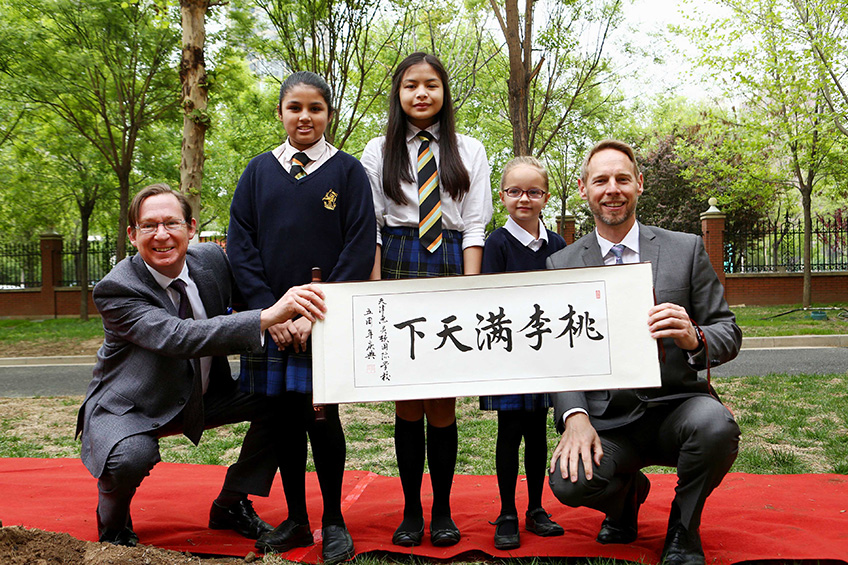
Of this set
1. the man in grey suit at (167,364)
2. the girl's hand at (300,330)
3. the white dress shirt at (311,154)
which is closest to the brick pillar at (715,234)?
the white dress shirt at (311,154)

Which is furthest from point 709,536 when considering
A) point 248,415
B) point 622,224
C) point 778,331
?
point 778,331

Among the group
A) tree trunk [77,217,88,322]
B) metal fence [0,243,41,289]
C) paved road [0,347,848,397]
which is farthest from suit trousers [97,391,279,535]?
metal fence [0,243,41,289]

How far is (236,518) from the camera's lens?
337cm

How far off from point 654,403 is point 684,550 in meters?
0.59

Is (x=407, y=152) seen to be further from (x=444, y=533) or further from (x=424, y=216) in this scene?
(x=444, y=533)

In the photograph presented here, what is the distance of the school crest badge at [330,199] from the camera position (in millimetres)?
2957

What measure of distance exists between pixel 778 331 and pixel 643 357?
1101 cm

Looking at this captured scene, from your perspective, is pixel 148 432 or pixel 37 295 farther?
pixel 37 295

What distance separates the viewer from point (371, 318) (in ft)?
9.17

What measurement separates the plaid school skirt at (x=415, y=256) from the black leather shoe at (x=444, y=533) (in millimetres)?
1139

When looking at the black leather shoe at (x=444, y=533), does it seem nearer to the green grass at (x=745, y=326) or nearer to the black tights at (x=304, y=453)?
the black tights at (x=304, y=453)

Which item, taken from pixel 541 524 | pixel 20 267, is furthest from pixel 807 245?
pixel 20 267

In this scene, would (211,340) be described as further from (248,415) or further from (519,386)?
(519,386)

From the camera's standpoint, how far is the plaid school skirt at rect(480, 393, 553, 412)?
3084 mm
